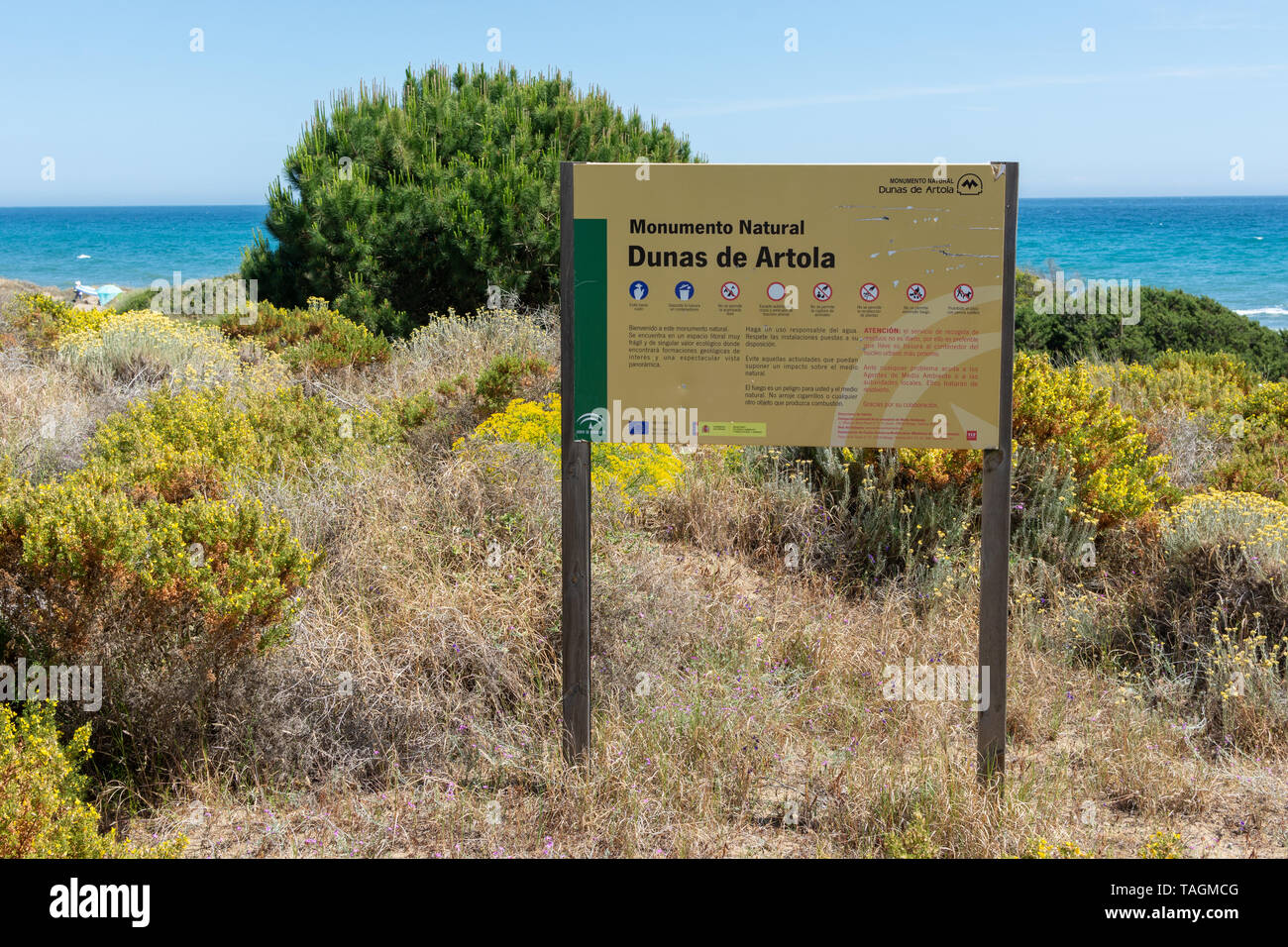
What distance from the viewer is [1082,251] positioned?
65625mm

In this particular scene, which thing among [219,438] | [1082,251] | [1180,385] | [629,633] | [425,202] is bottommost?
[629,633]

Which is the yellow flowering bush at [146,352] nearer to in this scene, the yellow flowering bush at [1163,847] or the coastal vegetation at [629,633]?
the coastal vegetation at [629,633]

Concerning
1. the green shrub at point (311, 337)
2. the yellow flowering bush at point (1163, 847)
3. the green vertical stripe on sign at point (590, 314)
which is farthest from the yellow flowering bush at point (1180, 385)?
the green shrub at point (311, 337)

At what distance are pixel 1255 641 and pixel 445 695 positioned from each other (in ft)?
12.3

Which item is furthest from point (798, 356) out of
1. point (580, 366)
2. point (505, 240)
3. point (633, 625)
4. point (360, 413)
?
point (505, 240)

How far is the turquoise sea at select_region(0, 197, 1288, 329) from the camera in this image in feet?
166

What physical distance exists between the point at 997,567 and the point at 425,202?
990 cm

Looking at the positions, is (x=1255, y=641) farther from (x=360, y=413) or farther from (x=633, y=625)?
(x=360, y=413)

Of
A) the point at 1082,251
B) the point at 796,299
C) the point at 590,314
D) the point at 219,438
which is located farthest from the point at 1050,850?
the point at 1082,251

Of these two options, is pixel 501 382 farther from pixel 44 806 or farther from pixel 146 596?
pixel 44 806

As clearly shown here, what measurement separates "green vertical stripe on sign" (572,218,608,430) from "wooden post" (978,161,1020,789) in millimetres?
1459

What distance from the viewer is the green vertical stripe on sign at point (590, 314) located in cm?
356

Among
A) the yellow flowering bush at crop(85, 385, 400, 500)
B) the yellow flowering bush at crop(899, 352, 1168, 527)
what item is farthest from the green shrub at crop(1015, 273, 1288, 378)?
the yellow flowering bush at crop(85, 385, 400, 500)

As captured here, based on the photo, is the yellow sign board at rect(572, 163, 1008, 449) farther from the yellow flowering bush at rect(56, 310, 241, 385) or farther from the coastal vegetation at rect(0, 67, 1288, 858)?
the yellow flowering bush at rect(56, 310, 241, 385)
